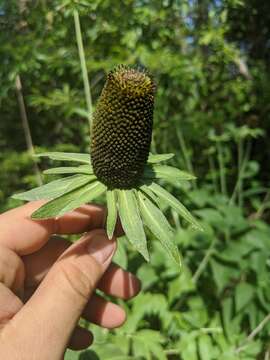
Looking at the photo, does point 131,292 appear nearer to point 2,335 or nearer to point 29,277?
point 29,277

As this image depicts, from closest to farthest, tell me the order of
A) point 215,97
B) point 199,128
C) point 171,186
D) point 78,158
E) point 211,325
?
point 78,158
point 211,325
point 171,186
point 199,128
point 215,97

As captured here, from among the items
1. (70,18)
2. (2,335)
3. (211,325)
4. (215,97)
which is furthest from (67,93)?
(2,335)

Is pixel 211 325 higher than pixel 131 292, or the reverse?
pixel 131 292

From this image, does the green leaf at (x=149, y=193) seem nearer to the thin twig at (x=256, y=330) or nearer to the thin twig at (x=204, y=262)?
the thin twig at (x=256, y=330)

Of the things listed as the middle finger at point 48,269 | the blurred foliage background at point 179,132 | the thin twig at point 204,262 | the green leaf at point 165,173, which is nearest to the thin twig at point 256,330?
the blurred foliage background at point 179,132

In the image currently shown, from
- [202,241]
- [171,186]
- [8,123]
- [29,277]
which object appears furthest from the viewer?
[8,123]

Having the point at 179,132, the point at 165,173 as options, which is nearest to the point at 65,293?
the point at 165,173

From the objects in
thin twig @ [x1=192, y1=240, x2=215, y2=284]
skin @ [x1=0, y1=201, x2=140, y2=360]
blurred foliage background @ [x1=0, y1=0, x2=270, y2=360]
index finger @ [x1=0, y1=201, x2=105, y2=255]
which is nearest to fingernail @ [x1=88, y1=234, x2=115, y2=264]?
skin @ [x1=0, y1=201, x2=140, y2=360]
